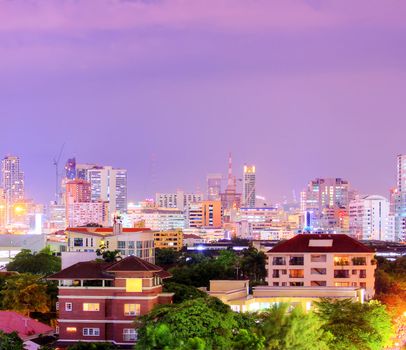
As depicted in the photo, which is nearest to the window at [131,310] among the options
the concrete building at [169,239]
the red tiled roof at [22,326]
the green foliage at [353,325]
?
the red tiled roof at [22,326]

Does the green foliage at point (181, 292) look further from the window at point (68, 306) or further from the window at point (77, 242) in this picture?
the window at point (77, 242)

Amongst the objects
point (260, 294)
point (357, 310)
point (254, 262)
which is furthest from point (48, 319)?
point (254, 262)

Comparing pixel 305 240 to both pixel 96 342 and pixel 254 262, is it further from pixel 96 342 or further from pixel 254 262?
pixel 96 342

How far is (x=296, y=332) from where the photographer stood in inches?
1265

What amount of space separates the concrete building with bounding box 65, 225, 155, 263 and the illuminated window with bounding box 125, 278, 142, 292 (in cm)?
3373

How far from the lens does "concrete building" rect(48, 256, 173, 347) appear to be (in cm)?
3659

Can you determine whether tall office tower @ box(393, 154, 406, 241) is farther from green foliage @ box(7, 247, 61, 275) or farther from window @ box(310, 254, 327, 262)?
window @ box(310, 254, 327, 262)

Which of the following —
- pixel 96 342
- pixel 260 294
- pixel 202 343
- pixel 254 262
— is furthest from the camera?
pixel 254 262

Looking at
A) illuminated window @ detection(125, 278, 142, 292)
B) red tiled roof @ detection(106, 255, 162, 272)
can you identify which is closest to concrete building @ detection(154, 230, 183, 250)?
red tiled roof @ detection(106, 255, 162, 272)

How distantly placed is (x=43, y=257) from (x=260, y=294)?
31.1 metres

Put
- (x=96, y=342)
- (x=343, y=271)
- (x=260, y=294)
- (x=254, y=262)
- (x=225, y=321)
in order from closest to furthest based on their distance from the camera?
(x=225, y=321) < (x=96, y=342) < (x=260, y=294) < (x=343, y=271) < (x=254, y=262)

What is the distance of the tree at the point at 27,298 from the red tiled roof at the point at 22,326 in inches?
165

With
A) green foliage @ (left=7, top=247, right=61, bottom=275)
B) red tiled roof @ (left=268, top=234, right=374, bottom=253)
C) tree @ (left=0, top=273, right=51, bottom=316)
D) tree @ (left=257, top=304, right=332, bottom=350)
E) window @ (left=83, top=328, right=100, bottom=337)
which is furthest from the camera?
green foliage @ (left=7, top=247, right=61, bottom=275)

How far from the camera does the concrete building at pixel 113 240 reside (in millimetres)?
71875
